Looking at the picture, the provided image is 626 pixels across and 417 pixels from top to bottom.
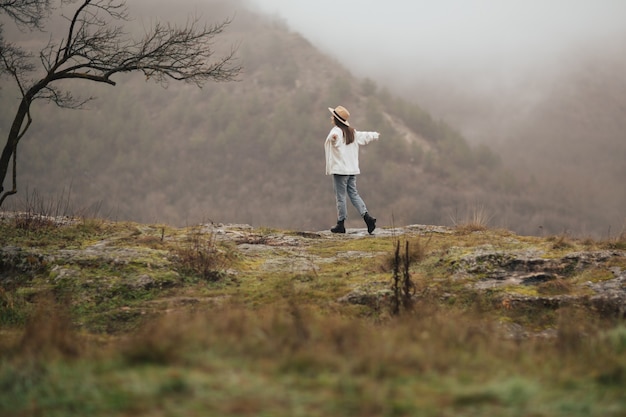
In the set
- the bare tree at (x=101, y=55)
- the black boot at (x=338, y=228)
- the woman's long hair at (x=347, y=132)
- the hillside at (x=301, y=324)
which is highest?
the bare tree at (x=101, y=55)

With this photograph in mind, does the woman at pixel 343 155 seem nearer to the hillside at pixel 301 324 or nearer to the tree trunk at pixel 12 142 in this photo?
the hillside at pixel 301 324

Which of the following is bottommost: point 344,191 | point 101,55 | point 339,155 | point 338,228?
point 338,228

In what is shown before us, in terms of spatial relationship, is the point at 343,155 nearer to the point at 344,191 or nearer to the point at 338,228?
the point at 344,191

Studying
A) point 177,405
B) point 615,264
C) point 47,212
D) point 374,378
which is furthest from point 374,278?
point 47,212

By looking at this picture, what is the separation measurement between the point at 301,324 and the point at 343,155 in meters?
9.67

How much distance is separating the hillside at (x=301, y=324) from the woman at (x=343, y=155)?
111cm

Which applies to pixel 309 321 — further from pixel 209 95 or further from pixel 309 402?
pixel 209 95

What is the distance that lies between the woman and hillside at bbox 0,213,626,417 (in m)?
1.11

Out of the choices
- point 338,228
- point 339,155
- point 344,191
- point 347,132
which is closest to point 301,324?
point 339,155

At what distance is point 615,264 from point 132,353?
24.3ft

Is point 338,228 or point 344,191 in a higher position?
point 344,191

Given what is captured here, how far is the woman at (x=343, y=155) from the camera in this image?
1423 centimetres

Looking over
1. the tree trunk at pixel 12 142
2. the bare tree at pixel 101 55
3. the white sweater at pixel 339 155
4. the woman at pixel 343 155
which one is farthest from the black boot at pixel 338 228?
the tree trunk at pixel 12 142

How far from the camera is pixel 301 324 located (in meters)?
4.86
